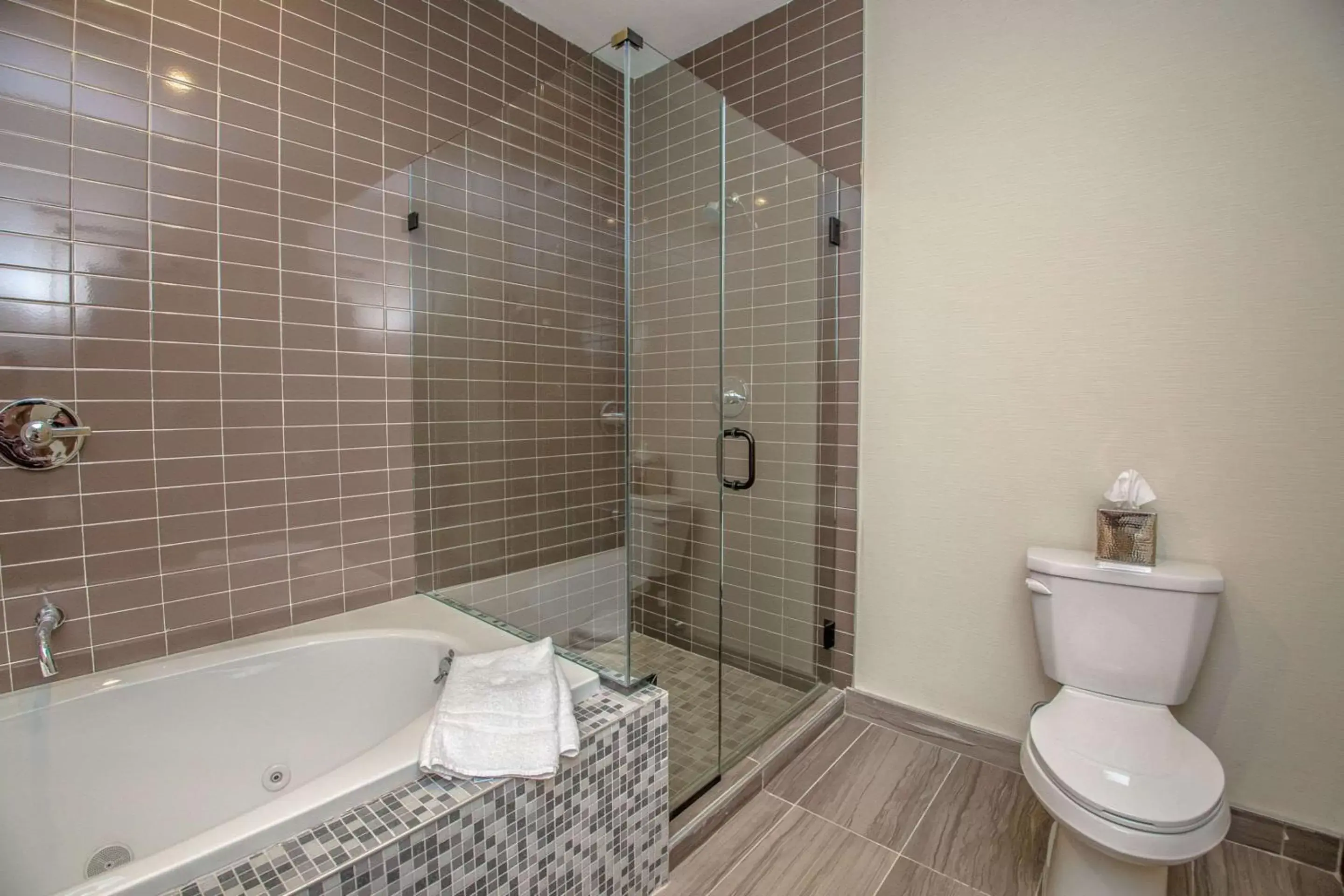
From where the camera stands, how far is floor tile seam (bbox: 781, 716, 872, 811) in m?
1.81

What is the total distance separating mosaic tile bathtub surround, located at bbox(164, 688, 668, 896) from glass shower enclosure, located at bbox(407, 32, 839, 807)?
0.18 m

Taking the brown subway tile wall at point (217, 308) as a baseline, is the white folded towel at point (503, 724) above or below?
below

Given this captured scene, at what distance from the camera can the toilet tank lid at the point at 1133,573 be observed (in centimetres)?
151

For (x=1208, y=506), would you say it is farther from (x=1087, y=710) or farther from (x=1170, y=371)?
(x=1087, y=710)

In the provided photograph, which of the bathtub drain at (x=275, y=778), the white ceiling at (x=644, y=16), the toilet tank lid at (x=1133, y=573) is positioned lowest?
the bathtub drain at (x=275, y=778)

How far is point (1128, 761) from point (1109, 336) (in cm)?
113

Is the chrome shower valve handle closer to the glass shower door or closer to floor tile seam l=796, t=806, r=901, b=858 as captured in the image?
the glass shower door

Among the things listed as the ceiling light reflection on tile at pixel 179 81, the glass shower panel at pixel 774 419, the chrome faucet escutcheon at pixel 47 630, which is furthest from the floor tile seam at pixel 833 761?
the ceiling light reflection on tile at pixel 179 81

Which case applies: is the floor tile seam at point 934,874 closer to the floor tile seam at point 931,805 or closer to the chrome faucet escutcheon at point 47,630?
the floor tile seam at point 931,805

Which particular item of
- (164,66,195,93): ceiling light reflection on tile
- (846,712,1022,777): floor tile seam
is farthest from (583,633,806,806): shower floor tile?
(164,66,195,93): ceiling light reflection on tile

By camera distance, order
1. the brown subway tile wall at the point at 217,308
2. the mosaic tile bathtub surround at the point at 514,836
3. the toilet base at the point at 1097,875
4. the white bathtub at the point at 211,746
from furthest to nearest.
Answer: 1. the brown subway tile wall at the point at 217,308
2. the toilet base at the point at 1097,875
3. the white bathtub at the point at 211,746
4. the mosaic tile bathtub surround at the point at 514,836

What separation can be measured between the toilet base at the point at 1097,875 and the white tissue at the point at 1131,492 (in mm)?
862

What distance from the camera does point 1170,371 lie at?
1.63 metres

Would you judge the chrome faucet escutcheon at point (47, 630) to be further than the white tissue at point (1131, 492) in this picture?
No
